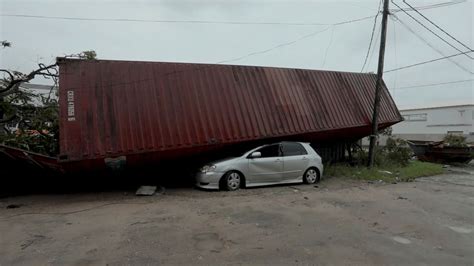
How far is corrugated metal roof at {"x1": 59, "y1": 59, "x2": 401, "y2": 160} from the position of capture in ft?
29.6

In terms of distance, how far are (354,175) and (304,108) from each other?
300cm

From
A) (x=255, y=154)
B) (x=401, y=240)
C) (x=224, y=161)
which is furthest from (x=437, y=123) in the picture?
(x=401, y=240)

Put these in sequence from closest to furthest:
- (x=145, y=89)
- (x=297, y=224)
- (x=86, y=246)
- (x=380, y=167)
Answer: (x=86, y=246) → (x=297, y=224) → (x=145, y=89) → (x=380, y=167)

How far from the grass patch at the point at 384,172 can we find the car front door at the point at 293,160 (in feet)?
7.42

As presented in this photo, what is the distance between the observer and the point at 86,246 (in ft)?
17.3

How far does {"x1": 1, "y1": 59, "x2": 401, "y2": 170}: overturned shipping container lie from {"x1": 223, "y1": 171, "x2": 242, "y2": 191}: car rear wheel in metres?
0.94

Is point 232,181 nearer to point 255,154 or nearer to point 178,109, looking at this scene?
point 255,154

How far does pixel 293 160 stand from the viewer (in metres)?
10.6

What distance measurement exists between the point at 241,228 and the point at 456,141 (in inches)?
677

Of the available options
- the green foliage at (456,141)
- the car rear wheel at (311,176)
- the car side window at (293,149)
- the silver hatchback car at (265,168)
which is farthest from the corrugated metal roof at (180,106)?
the green foliage at (456,141)

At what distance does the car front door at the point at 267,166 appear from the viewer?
10102 millimetres

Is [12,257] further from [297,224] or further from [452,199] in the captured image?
[452,199]

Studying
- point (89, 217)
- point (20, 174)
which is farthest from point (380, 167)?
point (20, 174)

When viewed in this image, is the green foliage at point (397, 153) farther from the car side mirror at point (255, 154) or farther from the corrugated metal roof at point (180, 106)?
the car side mirror at point (255, 154)
